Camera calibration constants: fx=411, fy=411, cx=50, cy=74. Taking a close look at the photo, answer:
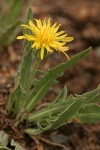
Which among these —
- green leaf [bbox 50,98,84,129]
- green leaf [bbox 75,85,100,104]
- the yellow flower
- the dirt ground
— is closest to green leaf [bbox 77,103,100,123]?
green leaf [bbox 75,85,100,104]

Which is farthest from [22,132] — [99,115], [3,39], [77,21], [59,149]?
[77,21]

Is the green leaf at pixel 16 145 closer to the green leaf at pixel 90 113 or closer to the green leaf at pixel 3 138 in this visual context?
the green leaf at pixel 3 138

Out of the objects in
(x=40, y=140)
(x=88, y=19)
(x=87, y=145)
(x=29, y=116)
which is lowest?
(x=87, y=145)

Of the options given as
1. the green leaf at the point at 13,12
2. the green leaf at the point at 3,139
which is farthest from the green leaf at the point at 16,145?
the green leaf at the point at 13,12

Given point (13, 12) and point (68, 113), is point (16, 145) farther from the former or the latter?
point (13, 12)

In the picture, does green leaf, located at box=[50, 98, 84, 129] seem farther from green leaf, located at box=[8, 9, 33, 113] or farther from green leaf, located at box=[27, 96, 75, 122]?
green leaf, located at box=[8, 9, 33, 113]

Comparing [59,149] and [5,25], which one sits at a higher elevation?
[5,25]

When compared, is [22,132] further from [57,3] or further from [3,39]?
[57,3]
